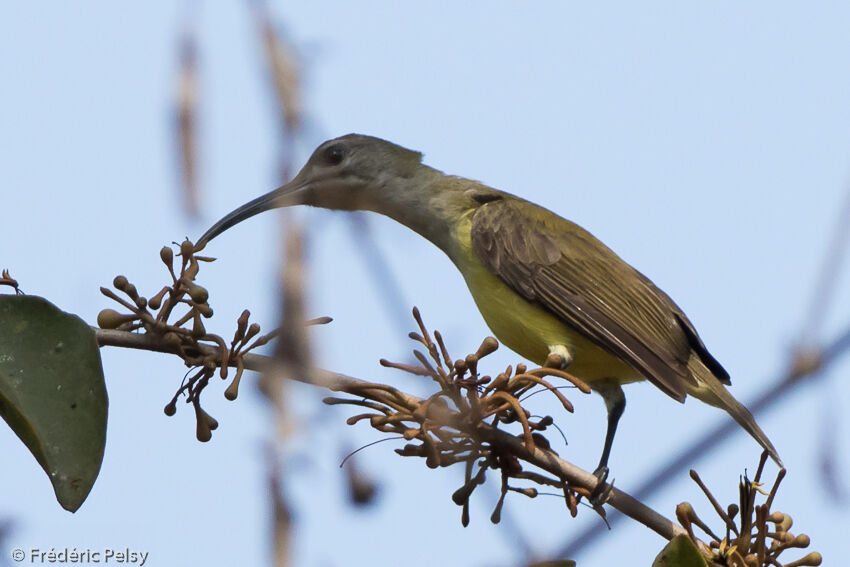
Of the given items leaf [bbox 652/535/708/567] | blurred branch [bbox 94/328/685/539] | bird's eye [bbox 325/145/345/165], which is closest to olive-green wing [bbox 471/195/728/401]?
bird's eye [bbox 325/145/345/165]

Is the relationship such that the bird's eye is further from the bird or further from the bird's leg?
the bird's leg

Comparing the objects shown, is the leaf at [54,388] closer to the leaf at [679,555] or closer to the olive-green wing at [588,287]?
the leaf at [679,555]

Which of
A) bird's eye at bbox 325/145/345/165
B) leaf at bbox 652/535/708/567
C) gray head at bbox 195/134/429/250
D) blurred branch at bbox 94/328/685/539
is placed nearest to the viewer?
leaf at bbox 652/535/708/567

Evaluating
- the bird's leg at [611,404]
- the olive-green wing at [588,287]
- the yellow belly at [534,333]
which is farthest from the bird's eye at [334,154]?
the bird's leg at [611,404]

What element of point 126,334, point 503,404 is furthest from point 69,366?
point 503,404

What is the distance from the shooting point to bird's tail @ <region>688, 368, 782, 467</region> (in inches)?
179

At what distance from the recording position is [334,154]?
6.48 metres

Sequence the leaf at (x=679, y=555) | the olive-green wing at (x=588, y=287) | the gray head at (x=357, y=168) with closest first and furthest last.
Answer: the leaf at (x=679, y=555) → the olive-green wing at (x=588, y=287) → the gray head at (x=357, y=168)

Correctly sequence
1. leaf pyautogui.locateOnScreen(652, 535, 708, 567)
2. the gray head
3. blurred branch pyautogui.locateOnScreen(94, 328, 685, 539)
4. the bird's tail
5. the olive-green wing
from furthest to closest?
the gray head, the olive-green wing, the bird's tail, blurred branch pyautogui.locateOnScreen(94, 328, 685, 539), leaf pyautogui.locateOnScreen(652, 535, 708, 567)

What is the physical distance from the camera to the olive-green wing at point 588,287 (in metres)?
4.96

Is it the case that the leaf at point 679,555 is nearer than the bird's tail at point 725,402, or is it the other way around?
the leaf at point 679,555

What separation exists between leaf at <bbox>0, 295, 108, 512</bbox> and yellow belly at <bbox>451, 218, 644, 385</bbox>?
285cm

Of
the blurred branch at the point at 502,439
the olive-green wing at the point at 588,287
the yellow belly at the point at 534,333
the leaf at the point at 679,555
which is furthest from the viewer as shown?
the yellow belly at the point at 534,333

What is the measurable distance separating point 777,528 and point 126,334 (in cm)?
199
